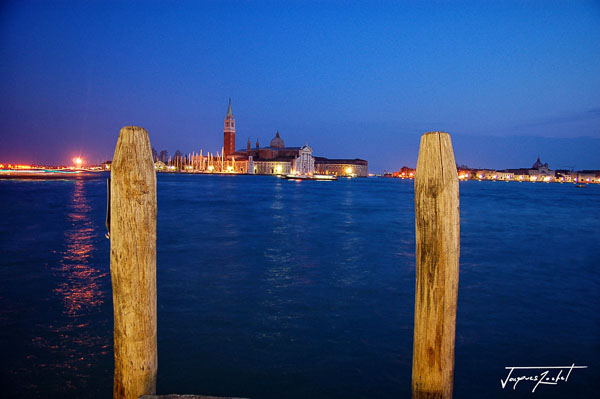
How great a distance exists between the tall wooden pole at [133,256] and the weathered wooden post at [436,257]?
1488 mm

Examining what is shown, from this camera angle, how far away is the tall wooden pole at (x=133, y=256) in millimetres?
2312

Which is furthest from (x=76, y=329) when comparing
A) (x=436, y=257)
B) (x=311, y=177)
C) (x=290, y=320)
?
(x=311, y=177)

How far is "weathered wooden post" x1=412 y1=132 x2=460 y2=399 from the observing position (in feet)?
6.59

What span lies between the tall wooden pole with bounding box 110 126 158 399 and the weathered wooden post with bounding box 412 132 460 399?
149 cm

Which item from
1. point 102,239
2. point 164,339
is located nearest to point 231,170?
point 102,239

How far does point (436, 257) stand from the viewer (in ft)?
6.70

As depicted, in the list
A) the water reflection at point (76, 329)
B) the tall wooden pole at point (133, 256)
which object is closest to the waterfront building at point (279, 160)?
the water reflection at point (76, 329)

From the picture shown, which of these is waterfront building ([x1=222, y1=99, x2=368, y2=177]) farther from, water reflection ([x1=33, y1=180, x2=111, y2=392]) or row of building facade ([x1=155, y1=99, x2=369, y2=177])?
water reflection ([x1=33, y1=180, x2=111, y2=392])

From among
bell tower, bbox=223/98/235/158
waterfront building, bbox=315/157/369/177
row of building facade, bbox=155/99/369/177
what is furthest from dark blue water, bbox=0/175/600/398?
waterfront building, bbox=315/157/369/177

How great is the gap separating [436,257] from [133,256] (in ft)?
5.36

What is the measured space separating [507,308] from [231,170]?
114 m

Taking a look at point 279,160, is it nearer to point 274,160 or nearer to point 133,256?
point 274,160

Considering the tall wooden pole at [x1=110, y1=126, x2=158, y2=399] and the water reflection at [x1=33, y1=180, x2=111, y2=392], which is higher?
the tall wooden pole at [x1=110, y1=126, x2=158, y2=399]

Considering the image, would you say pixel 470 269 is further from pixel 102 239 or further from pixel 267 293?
pixel 102 239
